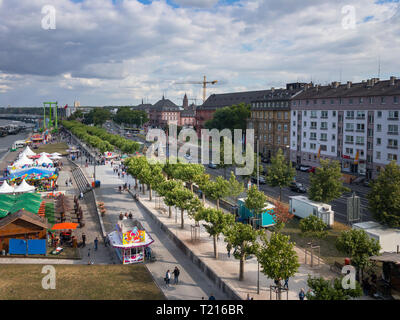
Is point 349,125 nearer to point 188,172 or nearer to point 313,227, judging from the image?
point 188,172

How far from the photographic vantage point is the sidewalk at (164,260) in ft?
71.8

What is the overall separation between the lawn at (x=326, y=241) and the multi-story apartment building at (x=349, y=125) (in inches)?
983

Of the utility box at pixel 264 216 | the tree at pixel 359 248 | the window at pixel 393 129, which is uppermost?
the window at pixel 393 129

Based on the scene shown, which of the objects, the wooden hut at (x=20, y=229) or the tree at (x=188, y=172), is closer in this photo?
the wooden hut at (x=20, y=229)

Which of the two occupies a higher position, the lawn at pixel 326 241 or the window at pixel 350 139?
the window at pixel 350 139

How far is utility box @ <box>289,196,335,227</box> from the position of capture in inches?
1325

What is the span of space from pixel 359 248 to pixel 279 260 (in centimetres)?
621

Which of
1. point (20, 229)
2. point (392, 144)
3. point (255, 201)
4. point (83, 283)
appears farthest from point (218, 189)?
point (392, 144)

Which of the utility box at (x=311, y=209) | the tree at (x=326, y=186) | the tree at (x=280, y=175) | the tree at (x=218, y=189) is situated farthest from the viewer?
the tree at (x=280, y=175)

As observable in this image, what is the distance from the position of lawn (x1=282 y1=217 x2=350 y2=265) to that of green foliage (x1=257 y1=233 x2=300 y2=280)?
7.47 metres

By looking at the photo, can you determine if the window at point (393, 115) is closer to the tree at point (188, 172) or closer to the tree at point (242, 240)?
the tree at point (188, 172)

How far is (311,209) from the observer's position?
3488 cm

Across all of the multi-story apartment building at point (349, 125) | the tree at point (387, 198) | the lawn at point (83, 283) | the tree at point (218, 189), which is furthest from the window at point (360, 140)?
the lawn at point (83, 283)
